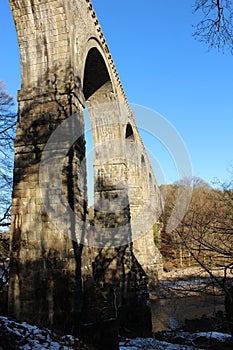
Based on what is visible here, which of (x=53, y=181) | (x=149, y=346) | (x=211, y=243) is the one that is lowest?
(x=149, y=346)

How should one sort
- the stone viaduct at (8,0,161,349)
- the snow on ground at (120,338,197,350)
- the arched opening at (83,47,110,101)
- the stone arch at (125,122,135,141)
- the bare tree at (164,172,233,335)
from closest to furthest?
1. the bare tree at (164,172,233,335)
2. the stone viaduct at (8,0,161,349)
3. the snow on ground at (120,338,197,350)
4. the arched opening at (83,47,110,101)
5. the stone arch at (125,122,135,141)

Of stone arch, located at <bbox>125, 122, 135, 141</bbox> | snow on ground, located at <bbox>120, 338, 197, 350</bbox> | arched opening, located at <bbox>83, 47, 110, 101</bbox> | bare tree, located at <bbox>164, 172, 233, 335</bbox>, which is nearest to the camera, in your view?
bare tree, located at <bbox>164, 172, 233, 335</bbox>

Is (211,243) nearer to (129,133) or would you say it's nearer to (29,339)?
(29,339)

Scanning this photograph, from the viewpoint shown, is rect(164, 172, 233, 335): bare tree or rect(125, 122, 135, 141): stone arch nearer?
rect(164, 172, 233, 335): bare tree

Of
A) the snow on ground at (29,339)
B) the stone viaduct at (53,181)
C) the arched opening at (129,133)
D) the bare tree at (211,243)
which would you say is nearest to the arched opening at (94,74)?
the stone viaduct at (53,181)

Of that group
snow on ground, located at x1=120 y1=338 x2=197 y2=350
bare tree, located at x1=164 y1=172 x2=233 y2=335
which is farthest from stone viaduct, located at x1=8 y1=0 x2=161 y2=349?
bare tree, located at x1=164 y1=172 x2=233 y2=335

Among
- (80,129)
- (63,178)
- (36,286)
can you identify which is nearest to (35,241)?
(36,286)

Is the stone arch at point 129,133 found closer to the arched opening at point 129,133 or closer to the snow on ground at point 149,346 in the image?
the arched opening at point 129,133

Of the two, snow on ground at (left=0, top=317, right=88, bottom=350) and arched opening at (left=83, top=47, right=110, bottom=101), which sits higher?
arched opening at (left=83, top=47, right=110, bottom=101)

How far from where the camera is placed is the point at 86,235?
17.3 ft

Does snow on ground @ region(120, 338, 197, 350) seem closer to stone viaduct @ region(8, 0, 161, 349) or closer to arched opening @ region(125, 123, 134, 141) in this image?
stone viaduct @ region(8, 0, 161, 349)

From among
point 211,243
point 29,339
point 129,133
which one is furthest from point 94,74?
point 29,339

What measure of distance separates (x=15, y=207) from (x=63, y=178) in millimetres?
969

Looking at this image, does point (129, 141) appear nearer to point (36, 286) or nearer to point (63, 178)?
point (63, 178)
